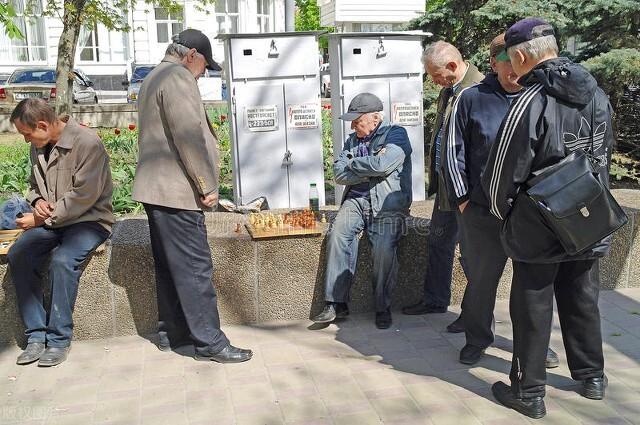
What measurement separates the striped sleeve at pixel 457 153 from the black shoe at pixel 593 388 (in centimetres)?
109

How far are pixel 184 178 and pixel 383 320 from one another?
160 centimetres

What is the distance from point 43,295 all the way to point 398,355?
7.06 feet

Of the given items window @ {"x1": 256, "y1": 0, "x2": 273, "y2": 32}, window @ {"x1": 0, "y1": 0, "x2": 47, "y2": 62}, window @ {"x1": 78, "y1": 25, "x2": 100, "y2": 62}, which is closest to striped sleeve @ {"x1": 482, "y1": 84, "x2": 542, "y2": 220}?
window @ {"x1": 78, "y1": 25, "x2": 100, "y2": 62}

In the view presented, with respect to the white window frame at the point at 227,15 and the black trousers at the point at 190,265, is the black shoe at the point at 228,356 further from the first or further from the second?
the white window frame at the point at 227,15

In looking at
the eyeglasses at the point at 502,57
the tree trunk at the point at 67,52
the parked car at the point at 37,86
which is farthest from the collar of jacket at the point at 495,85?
the parked car at the point at 37,86

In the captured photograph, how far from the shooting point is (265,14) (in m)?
31.4

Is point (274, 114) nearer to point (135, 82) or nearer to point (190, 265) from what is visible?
point (190, 265)

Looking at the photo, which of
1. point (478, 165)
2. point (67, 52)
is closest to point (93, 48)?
point (67, 52)

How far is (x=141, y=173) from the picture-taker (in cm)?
384

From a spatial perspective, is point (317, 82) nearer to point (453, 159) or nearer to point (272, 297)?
point (272, 297)

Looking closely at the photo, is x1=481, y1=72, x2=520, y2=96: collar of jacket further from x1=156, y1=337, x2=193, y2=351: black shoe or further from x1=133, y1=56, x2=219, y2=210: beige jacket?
x1=156, y1=337, x2=193, y2=351: black shoe

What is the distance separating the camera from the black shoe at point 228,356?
3.98 metres

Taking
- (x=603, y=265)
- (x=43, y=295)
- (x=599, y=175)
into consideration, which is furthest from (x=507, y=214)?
(x=43, y=295)

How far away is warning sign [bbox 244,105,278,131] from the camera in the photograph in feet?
20.4
